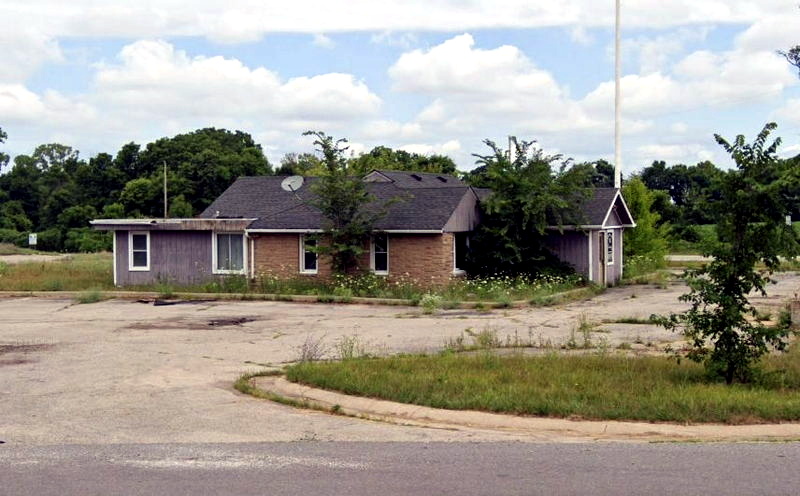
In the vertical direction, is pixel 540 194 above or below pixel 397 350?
above

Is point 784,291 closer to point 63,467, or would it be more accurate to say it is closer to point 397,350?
point 397,350

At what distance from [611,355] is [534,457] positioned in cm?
692

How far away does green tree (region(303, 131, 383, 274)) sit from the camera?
30.7 m

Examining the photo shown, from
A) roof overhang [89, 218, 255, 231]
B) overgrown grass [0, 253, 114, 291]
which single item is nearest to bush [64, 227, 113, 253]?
overgrown grass [0, 253, 114, 291]

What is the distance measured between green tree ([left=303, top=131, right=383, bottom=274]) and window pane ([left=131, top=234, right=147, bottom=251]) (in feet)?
22.9

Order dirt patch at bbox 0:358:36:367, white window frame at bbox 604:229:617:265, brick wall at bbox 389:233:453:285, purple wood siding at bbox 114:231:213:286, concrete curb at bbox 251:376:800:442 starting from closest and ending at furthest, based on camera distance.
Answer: concrete curb at bbox 251:376:800:442
dirt patch at bbox 0:358:36:367
brick wall at bbox 389:233:453:285
purple wood siding at bbox 114:231:213:286
white window frame at bbox 604:229:617:265

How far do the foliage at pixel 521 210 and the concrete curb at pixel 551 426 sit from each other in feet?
65.6

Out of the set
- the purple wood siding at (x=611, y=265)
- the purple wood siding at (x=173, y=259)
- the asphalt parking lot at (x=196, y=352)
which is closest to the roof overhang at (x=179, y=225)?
the purple wood siding at (x=173, y=259)

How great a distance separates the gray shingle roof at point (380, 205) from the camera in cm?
3114

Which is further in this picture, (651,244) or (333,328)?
(651,244)

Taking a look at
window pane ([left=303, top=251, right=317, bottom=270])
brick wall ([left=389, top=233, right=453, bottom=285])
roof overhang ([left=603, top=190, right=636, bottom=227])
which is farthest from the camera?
roof overhang ([left=603, top=190, right=636, bottom=227])

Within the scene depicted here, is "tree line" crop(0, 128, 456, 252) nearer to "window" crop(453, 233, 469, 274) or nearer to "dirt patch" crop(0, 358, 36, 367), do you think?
"window" crop(453, 233, 469, 274)

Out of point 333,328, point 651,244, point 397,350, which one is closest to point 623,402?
point 397,350

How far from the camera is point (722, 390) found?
38.9ft
